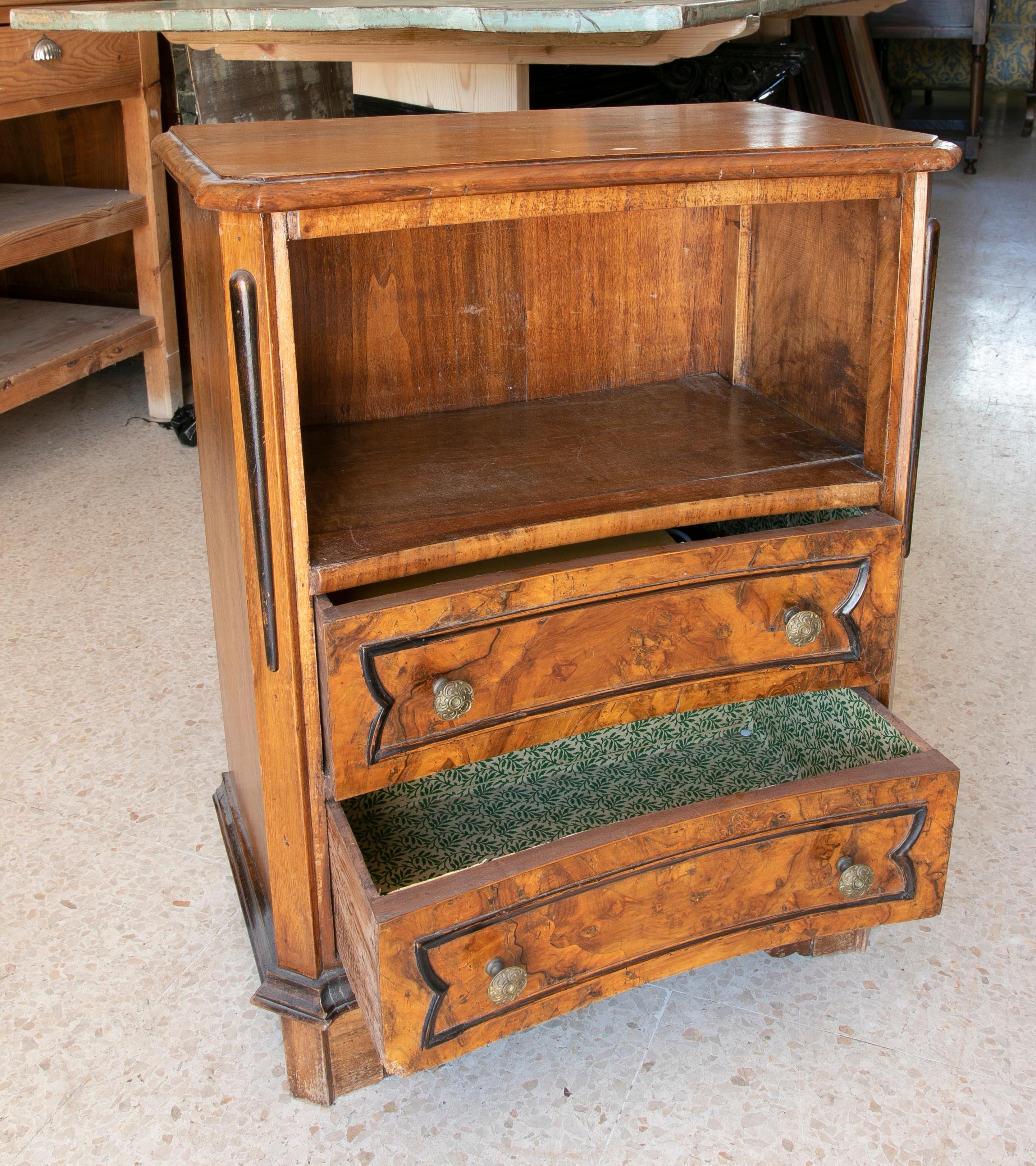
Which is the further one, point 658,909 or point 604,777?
point 604,777

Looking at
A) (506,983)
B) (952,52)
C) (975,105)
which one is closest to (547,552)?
(506,983)

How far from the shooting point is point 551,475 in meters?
1.12

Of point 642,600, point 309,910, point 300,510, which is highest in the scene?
point 300,510

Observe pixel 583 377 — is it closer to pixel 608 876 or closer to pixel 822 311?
pixel 822 311

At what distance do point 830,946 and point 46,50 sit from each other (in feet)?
6.58

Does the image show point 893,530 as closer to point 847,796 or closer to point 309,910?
point 847,796

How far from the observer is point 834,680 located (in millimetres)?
1155

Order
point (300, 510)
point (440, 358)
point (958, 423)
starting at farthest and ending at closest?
point (958, 423) → point (440, 358) → point (300, 510)

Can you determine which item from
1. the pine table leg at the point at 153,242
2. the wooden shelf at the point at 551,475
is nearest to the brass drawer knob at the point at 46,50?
the pine table leg at the point at 153,242

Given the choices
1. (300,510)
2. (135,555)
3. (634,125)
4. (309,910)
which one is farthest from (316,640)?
(135,555)

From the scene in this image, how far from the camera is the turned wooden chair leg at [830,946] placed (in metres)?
1.24

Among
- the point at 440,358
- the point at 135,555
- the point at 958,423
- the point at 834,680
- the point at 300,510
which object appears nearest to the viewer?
the point at 300,510

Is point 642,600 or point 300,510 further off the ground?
point 300,510

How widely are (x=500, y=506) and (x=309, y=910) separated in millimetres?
387
